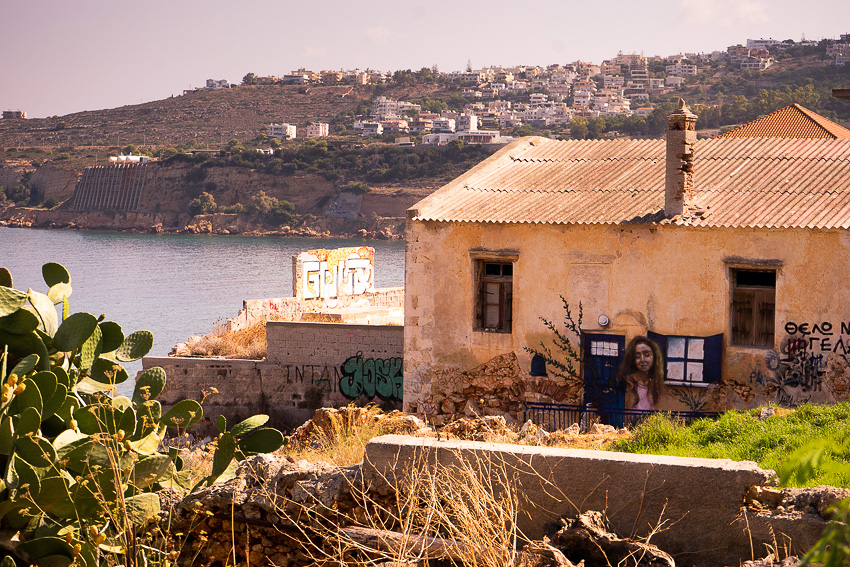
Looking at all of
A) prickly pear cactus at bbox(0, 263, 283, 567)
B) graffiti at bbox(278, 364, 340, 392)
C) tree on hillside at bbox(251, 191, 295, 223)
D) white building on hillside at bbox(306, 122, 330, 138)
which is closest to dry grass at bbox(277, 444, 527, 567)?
prickly pear cactus at bbox(0, 263, 283, 567)

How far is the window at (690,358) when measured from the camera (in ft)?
46.7

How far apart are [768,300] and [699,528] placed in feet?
30.0

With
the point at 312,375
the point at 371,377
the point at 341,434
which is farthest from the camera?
the point at 312,375

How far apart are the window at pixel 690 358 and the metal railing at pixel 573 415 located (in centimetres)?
69

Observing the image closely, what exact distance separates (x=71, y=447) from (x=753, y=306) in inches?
429

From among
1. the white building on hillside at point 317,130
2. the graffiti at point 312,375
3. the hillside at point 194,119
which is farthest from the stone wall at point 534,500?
the hillside at point 194,119

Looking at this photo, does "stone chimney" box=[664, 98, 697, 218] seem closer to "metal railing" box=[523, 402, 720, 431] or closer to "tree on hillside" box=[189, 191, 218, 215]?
"metal railing" box=[523, 402, 720, 431]

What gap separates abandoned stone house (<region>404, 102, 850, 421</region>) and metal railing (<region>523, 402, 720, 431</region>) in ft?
0.65

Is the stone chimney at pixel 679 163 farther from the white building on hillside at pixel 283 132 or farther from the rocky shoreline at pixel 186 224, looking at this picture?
the white building on hillside at pixel 283 132

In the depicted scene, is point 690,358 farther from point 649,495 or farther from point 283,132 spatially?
point 283,132

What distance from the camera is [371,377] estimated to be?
20.0 metres

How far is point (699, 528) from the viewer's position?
5.82m

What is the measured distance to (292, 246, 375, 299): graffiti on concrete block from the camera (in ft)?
95.3

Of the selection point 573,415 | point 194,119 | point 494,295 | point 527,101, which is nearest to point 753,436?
point 573,415
